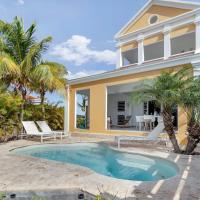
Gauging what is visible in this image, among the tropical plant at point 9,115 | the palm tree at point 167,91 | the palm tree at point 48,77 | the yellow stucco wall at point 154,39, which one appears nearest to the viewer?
the palm tree at point 167,91

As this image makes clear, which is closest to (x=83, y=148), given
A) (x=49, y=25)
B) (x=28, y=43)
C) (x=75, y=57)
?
(x=28, y=43)

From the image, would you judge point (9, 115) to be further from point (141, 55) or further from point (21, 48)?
point (141, 55)

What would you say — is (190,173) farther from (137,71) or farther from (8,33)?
(8,33)

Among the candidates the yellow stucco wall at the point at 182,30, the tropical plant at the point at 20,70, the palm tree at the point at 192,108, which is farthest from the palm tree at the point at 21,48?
the palm tree at the point at 192,108

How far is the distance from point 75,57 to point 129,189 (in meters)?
34.0

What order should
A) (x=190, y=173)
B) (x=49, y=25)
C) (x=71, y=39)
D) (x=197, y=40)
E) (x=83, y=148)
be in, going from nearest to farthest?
1. (x=190, y=173)
2. (x=83, y=148)
3. (x=197, y=40)
4. (x=49, y=25)
5. (x=71, y=39)

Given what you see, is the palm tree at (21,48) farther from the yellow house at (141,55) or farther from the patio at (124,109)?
the patio at (124,109)

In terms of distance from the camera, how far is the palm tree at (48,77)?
15.0 metres

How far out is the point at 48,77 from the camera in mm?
15070

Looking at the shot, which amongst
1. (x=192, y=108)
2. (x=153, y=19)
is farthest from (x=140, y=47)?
(x=192, y=108)

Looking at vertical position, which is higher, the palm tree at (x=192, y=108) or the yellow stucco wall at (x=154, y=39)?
the yellow stucco wall at (x=154, y=39)

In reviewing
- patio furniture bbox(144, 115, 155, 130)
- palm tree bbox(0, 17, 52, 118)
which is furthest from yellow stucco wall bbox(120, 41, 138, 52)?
palm tree bbox(0, 17, 52, 118)

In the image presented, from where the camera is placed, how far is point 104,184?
5512mm

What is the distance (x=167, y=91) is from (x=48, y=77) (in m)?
8.32
